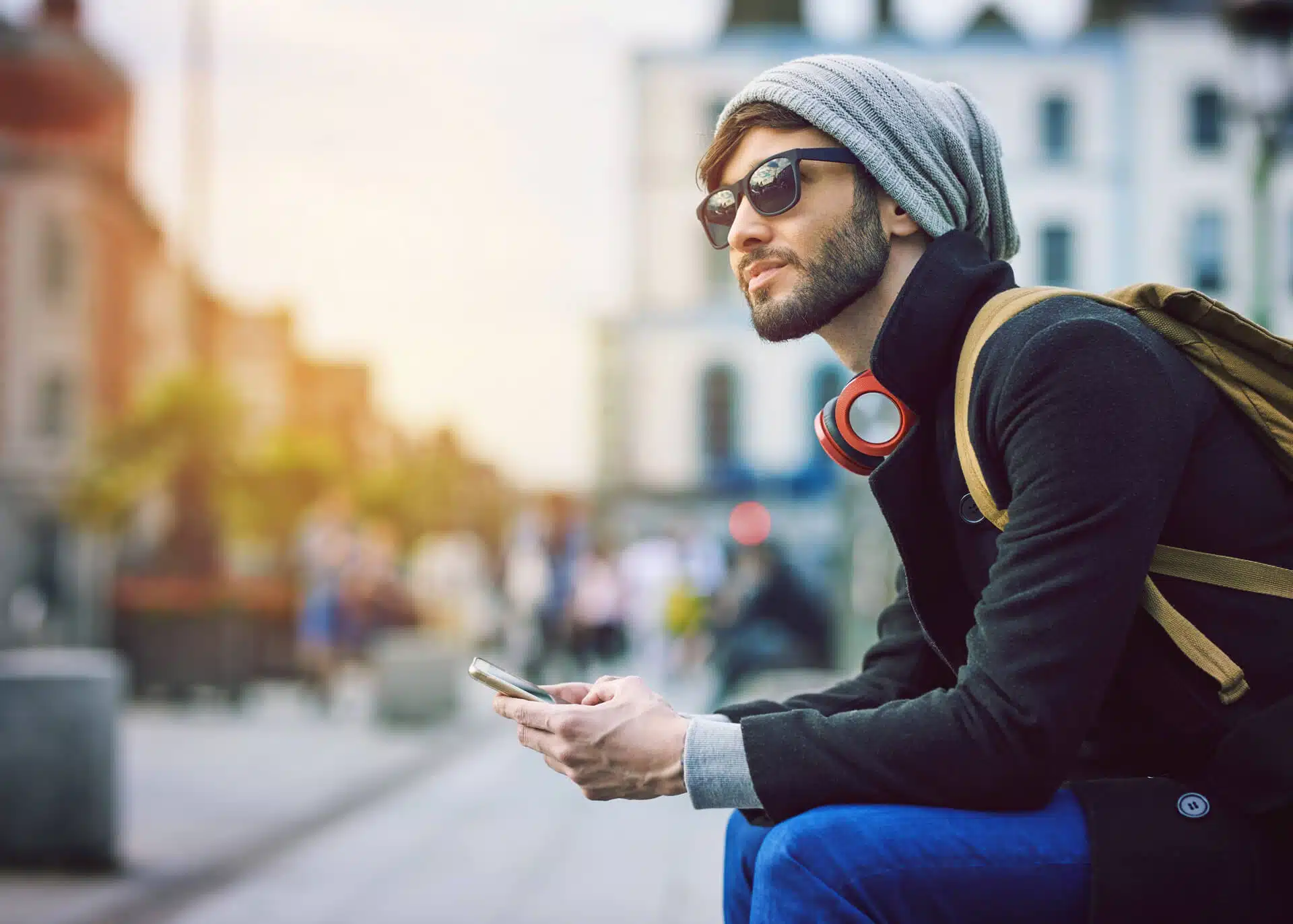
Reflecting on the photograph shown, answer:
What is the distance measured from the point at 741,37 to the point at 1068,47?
8520mm

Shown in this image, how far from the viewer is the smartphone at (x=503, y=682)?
1.89 metres

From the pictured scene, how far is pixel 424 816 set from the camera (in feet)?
23.5

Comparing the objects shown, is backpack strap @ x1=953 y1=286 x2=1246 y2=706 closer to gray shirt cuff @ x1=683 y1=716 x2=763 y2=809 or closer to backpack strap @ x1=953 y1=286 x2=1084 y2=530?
backpack strap @ x1=953 y1=286 x2=1084 y2=530

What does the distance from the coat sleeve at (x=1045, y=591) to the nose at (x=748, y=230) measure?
0.52 m

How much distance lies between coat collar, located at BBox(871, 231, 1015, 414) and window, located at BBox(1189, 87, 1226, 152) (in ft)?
131

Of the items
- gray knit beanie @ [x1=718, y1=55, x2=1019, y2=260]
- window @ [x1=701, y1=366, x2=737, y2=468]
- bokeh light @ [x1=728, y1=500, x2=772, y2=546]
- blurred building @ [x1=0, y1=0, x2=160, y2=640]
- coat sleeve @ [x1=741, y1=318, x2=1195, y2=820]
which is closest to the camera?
coat sleeve @ [x1=741, y1=318, x2=1195, y2=820]

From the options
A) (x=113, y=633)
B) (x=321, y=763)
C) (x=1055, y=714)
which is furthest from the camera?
(x=113, y=633)

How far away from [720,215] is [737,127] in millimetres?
141

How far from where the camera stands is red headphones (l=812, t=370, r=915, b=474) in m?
1.93

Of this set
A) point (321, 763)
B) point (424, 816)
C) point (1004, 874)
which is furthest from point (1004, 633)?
point (321, 763)

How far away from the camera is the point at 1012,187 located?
38.6 meters

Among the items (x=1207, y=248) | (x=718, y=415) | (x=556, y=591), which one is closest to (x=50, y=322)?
(x=718, y=415)

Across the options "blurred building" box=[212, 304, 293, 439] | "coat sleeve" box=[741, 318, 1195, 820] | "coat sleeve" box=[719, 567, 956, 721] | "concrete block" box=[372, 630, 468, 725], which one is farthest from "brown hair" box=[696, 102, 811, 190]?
"blurred building" box=[212, 304, 293, 439]

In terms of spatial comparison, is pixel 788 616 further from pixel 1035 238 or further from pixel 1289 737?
pixel 1035 238
